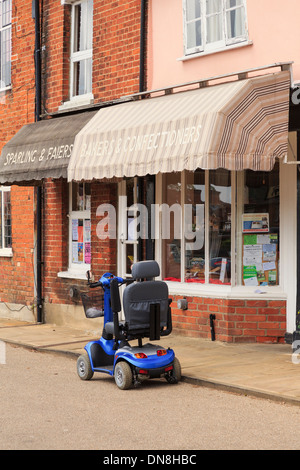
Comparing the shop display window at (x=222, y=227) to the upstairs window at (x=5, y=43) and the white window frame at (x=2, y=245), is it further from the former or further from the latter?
the upstairs window at (x=5, y=43)

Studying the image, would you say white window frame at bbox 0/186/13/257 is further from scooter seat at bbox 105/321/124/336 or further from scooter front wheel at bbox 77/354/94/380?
scooter seat at bbox 105/321/124/336

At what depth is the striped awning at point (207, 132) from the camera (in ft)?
33.2

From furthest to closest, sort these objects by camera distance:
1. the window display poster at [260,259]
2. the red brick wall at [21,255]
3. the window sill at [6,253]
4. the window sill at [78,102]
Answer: the window sill at [6,253] → the red brick wall at [21,255] → the window sill at [78,102] → the window display poster at [260,259]

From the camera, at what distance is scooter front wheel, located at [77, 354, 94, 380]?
9430 mm

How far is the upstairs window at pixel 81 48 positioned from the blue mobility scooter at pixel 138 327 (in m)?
6.53

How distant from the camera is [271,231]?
1172cm

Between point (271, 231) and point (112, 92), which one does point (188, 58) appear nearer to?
point (112, 92)

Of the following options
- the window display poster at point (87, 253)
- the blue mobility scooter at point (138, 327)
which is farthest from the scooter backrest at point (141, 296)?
the window display poster at point (87, 253)

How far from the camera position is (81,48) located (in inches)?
592

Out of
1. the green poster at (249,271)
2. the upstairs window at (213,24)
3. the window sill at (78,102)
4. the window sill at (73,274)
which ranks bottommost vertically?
the window sill at (73,274)

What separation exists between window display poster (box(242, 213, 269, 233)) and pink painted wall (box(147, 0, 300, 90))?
84.4 inches

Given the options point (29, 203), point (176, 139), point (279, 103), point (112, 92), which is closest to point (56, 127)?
point (112, 92)
